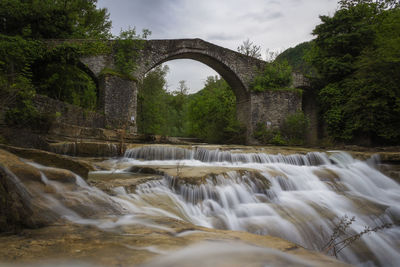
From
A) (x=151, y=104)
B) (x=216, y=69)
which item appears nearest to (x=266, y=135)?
(x=216, y=69)

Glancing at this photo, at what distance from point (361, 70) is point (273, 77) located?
4765mm

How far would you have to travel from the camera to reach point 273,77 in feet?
51.4

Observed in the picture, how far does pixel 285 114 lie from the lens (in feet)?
50.5

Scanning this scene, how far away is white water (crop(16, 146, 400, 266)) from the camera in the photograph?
238cm

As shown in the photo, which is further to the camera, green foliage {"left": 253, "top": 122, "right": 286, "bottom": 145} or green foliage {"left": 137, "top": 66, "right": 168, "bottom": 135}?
green foliage {"left": 137, "top": 66, "right": 168, "bottom": 135}

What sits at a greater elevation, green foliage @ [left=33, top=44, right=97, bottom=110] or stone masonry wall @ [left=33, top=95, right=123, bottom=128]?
green foliage @ [left=33, top=44, right=97, bottom=110]

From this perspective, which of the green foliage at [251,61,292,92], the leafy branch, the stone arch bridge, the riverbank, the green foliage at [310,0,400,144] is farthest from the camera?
the green foliage at [251,61,292,92]

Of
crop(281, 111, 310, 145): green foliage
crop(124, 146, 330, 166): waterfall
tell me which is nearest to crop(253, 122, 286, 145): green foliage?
crop(281, 111, 310, 145): green foliage

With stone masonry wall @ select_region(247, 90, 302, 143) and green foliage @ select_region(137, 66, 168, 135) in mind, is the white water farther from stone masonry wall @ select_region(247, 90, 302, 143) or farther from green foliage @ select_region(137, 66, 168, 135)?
green foliage @ select_region(137, 66, 168, 135)

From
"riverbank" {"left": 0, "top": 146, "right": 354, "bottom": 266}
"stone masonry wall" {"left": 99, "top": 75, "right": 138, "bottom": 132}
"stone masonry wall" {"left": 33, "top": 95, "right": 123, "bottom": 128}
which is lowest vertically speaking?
"riverbank" {"left": 0, "top": 146, "right": 354, "bottom": 266}

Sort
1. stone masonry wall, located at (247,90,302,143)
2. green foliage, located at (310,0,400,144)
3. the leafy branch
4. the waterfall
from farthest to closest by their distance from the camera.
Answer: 1. stone masonry wall, located at (247,90,302,143)
2. green foliage, located at (310,0,400,144)
3. the waterfall
4. the leafy branch

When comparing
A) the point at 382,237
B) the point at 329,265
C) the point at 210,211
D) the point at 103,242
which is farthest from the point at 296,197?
the point at 103,242

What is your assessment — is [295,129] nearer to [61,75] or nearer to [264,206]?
[264,206]

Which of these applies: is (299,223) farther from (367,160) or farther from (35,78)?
(35,78)
